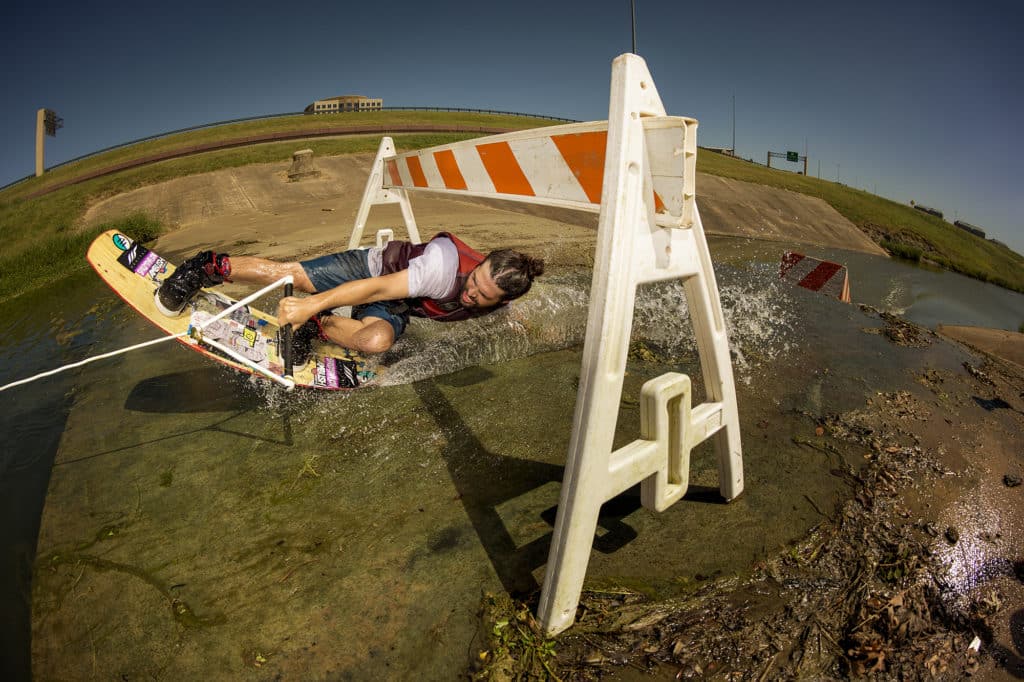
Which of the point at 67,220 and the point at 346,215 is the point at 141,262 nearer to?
the point at 346,215

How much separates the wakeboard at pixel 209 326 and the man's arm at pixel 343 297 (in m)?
0.88

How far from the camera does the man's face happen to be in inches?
148

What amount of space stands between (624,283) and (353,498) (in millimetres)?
2157

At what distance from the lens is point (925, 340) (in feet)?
19.0

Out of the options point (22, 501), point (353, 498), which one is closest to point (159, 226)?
point (22, 501)

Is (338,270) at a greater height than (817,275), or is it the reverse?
(338,270)

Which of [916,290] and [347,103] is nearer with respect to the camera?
[916,290]

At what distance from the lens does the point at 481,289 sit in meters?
3.81

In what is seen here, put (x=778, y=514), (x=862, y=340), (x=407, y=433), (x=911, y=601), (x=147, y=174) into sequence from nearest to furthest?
Answer: (x=911, y=601) < (x=778, y=514) < (x=407, y=433) < (x=862, y=340) < (x=147, y=174)

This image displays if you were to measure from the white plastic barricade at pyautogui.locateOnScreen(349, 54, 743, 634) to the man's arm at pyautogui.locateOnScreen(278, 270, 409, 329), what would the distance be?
1345mm

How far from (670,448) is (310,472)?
231cm

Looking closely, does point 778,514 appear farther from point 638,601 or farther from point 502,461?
→ point 502,461

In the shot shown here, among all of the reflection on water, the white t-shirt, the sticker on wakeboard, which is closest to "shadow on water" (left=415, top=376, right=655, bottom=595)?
the white t-shirt

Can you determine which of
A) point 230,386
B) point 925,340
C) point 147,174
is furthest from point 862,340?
point 147,174
